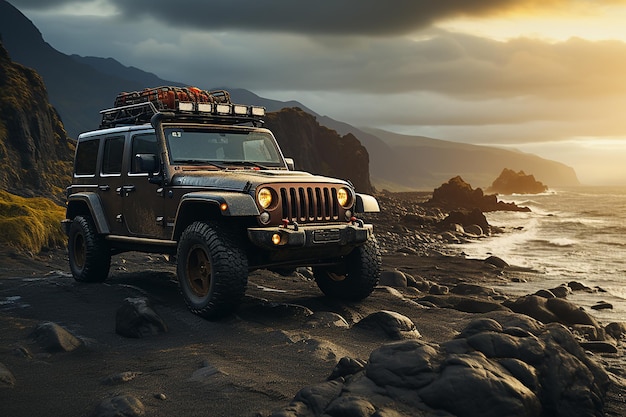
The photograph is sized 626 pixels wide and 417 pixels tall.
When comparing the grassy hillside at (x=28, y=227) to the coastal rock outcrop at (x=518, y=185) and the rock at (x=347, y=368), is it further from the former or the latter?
the coastal rock outcrop at (x=518, y=185)

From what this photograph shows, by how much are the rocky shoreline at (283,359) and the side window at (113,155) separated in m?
1.80

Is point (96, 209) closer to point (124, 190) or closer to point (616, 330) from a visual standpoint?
point (124, 190)

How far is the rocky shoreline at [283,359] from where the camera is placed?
4781 millimetres

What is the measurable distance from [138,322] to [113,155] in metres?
3.65

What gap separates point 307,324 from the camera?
769 centimetres

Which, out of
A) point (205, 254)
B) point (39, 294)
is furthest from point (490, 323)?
point (39, 294)

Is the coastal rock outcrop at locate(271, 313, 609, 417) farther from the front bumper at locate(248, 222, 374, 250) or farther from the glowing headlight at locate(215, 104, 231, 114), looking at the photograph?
the glowing headlight at locate(215, 104, 231, 114)

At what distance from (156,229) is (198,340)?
242cm

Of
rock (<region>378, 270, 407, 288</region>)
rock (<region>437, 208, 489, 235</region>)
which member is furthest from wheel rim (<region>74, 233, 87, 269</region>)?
rock (<region>437, 208, 489, 235</region>)

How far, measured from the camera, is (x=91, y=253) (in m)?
10.2

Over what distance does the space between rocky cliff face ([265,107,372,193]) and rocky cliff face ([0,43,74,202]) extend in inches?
2057

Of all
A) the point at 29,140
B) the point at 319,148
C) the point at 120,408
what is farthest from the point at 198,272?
the point at 319,148

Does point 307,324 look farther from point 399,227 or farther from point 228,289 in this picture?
point 399,227

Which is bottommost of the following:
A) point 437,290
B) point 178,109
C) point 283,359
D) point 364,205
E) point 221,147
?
point 437,290
